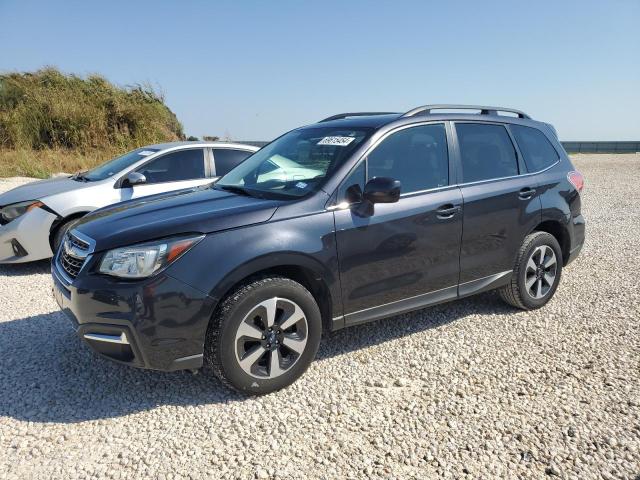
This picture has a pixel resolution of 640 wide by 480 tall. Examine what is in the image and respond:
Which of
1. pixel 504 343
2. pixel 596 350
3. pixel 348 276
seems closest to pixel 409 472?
pixel 348 276

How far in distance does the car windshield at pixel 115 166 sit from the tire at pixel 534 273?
476 centimetres

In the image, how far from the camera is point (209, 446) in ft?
8.63

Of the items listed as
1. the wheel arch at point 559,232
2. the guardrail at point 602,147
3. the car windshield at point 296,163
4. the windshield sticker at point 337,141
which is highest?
the windshield sticker at point 337,141

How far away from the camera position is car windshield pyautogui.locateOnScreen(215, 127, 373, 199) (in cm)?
348

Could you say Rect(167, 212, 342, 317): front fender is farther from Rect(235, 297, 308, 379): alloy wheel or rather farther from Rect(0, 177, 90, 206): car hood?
Rect(0, 177, 90, 206): car hood

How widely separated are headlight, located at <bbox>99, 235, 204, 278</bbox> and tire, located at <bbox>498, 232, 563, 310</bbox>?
2.95 metres

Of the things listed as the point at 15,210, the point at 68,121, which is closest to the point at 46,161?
the point at 68,121

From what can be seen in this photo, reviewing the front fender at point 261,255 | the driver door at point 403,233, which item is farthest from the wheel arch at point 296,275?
the driver door at point 403,233

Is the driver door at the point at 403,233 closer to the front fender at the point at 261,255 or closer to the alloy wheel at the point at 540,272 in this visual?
the front fender at the point at 261,255

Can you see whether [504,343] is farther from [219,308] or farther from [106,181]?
[106,181]

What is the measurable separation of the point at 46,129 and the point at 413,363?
18687mm

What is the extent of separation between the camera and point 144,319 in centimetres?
276

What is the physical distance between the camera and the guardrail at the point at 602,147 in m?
51.6

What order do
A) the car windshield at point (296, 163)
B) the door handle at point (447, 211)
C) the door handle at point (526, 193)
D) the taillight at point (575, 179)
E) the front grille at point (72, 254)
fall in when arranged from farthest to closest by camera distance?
A: the taillight at point (575, 179) < the door handle at point (526, 193) < the door handle at point (447, 211) < the car windshield at point (296, 163) < the front grille at point (72, 254)
